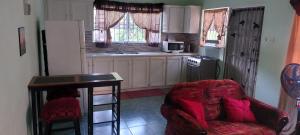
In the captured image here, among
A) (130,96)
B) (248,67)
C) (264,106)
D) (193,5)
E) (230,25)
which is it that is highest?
(193,5)

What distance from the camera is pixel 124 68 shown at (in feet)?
17.3

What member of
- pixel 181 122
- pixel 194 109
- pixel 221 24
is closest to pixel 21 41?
pixel 181 122

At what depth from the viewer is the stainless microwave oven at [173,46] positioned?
5.79 m

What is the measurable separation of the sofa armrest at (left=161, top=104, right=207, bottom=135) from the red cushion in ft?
3.55

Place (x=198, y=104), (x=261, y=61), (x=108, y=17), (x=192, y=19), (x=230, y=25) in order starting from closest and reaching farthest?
(x=198, y=104), (x=261, y=61), (x=230, y=25), (x=108, y=17), (x=192, y=19)

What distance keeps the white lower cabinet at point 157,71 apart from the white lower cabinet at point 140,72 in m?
0.12

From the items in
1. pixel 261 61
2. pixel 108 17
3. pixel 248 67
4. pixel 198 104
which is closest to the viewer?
pixel 198 104

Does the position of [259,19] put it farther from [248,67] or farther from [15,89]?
[15,89]

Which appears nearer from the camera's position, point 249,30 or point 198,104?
point 198,104

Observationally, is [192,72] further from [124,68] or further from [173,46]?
[124,68]

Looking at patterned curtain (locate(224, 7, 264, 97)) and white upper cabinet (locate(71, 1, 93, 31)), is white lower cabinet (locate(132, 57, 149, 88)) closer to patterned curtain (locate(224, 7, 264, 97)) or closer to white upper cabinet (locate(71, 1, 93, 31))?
white upper cabinet (locate(71, 1, 93, 31))

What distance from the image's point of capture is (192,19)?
5770 millimetres

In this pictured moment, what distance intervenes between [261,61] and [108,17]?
340 cm

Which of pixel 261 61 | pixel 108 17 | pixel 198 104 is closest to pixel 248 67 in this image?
pixel 261 61
